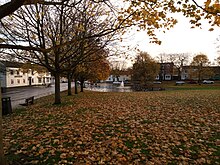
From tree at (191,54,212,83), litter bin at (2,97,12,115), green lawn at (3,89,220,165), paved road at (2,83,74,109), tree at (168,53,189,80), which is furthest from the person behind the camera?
tree at (168,53,189,80)

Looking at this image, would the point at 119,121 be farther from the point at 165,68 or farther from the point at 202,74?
the point at 165,68

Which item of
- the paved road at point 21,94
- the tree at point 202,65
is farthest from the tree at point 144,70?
the paved road at point 21,94

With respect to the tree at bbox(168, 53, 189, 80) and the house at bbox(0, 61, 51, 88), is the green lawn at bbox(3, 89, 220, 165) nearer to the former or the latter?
the house at bbox(0, 61, 51, 88)

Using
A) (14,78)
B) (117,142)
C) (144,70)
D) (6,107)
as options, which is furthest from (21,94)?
(144,70)

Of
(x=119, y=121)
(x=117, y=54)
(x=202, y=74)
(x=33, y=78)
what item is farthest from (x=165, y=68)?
(x=119, y=121)

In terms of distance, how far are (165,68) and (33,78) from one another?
57.2 m

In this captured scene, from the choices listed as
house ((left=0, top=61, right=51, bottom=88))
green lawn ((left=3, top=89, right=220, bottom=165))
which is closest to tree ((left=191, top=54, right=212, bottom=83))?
house ((left=0, top=61, right=51, bottom=88))

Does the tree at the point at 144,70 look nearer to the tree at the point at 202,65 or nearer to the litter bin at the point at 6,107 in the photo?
the tree at the point at 202,65

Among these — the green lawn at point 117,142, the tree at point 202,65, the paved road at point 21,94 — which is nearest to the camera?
the green lawn at point 117,142

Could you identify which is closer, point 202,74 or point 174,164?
point 174,164

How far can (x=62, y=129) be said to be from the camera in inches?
277

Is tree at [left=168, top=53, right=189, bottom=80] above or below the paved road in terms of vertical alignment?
above

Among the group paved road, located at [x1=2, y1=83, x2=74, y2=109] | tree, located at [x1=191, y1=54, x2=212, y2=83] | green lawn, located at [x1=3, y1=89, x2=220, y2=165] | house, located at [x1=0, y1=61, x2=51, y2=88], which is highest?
tree, located at [x1=191, y1=54, x2=212, y2=83]

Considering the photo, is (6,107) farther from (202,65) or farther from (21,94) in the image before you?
(202,65)
